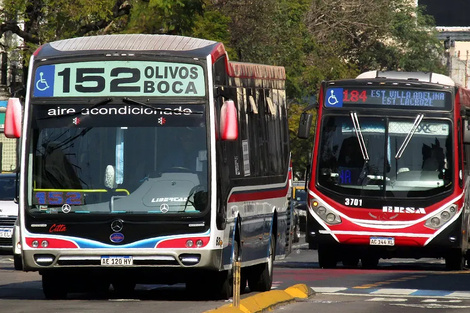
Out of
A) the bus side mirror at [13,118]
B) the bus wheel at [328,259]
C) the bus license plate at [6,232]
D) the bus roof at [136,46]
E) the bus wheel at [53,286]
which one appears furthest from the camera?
the bus license plate at [6,232]

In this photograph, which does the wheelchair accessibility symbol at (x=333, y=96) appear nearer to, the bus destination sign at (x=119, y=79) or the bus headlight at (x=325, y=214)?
the bus headlight at (x=325, y=214)

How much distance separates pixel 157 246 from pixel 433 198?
10483 millimetres

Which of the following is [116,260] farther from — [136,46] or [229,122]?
[136,46]

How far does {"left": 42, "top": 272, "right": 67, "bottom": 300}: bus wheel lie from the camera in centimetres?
1566

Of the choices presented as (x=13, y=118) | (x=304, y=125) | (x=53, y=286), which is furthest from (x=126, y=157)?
(x=304, y=125)

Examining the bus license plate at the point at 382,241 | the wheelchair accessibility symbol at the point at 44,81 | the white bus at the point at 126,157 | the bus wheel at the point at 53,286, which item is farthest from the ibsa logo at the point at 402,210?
the wheelchair accessibility symbol at the point at 44,81

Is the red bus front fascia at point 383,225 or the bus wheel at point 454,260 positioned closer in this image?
the red bus front fascia at point 383,225

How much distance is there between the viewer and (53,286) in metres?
15.7

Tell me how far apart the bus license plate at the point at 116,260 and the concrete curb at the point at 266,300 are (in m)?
1.30

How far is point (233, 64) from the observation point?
52.4ft

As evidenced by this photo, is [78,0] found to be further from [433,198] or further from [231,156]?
[231,156]

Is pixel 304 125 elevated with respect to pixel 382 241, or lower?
elevated

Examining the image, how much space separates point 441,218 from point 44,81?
36.2 ft

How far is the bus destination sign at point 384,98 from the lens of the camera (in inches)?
957
